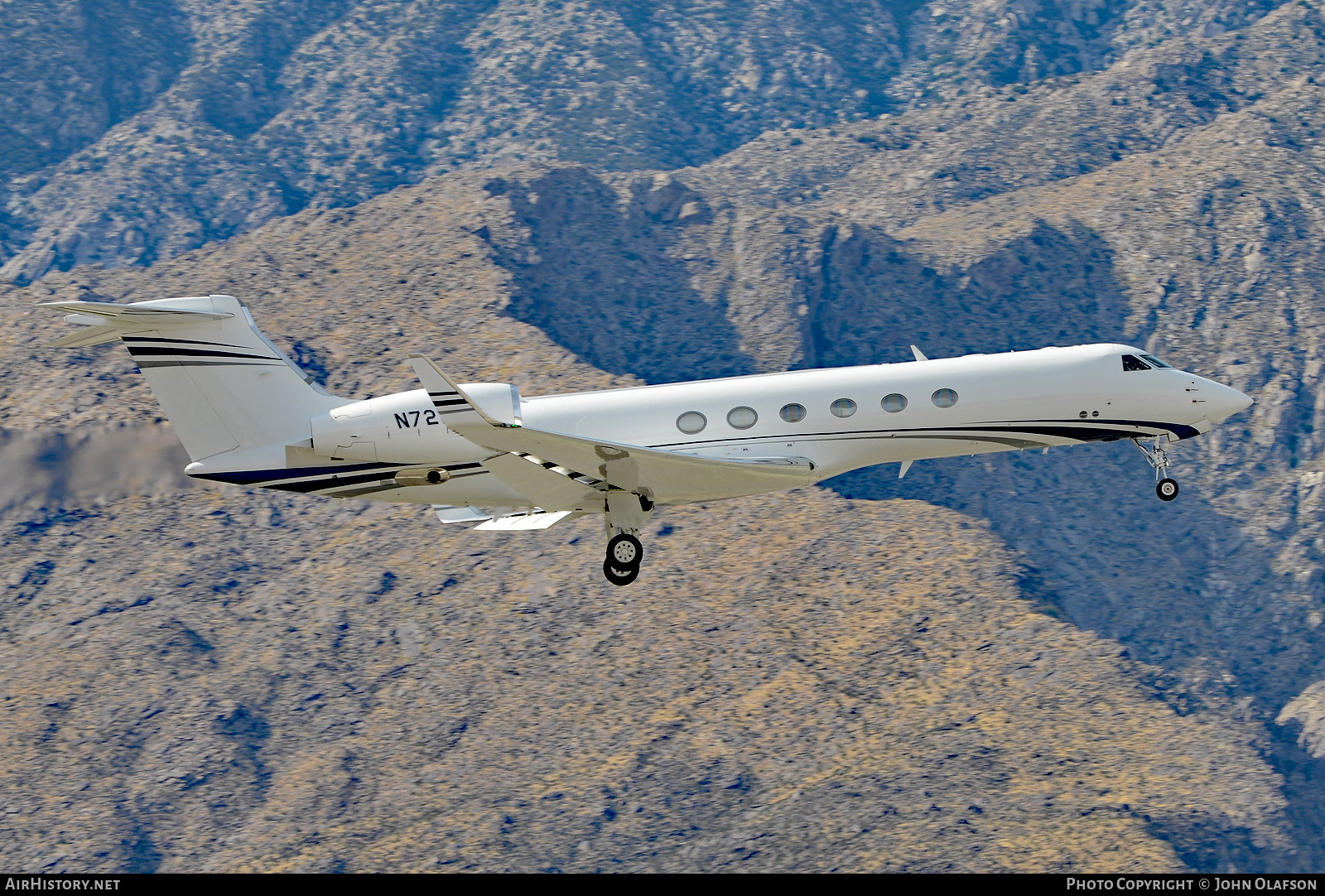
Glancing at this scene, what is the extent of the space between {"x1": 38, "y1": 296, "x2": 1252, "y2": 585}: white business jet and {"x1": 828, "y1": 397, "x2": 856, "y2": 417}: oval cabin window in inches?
1.0

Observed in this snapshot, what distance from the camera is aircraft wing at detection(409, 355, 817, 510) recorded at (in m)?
30.8

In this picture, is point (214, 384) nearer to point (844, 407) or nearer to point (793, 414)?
point (793, 414)

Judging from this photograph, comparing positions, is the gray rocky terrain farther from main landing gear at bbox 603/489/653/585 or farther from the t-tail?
main landing gear at bbox 603/489/653/585

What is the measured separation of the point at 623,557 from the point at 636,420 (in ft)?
10.1

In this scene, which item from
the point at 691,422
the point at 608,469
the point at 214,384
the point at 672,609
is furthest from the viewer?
the point at 672,609

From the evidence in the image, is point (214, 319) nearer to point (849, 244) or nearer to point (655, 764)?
point (655, 764)

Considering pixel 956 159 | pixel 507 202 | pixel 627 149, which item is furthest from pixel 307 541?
pixel 627 149

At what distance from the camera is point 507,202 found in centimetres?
12275

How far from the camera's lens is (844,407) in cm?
3450

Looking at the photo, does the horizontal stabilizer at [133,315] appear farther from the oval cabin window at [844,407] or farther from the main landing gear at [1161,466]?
the main landing gear at [1161,466]

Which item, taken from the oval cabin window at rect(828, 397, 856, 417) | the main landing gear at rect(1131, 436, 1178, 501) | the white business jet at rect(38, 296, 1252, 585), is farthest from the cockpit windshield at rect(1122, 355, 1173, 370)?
the oval cabin window at rect(828, 397, 856, 417)

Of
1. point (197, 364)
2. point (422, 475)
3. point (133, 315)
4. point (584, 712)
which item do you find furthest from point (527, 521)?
point (584, 712)

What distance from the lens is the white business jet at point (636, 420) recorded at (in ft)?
113

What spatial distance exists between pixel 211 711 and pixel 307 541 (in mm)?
11395
